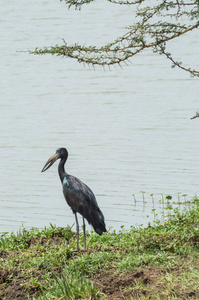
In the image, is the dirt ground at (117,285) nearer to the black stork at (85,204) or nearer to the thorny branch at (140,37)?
the black stork at (85,204)

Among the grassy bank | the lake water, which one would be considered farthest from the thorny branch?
the lake water

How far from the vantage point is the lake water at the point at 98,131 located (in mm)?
11117

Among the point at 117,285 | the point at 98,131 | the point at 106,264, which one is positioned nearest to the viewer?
the point at 117,285

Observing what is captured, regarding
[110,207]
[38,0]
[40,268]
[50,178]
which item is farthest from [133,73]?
[38,0]

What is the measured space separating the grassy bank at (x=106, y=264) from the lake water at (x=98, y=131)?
147cm

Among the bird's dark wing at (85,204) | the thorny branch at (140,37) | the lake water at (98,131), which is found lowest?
the lake water at (98,131)

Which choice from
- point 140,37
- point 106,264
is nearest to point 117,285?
point 106,264

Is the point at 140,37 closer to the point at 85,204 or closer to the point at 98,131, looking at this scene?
the point at 85,204

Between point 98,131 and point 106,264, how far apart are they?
7.65 m

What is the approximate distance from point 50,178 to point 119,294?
5863mm

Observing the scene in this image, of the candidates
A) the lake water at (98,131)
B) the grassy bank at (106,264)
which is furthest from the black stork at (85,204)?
the lake water at (98,131)

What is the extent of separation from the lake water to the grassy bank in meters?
1.47

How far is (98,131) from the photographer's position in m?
14.9

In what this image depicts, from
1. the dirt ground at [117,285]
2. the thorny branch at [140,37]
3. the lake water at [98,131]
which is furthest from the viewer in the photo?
the lake water at [98,131]
